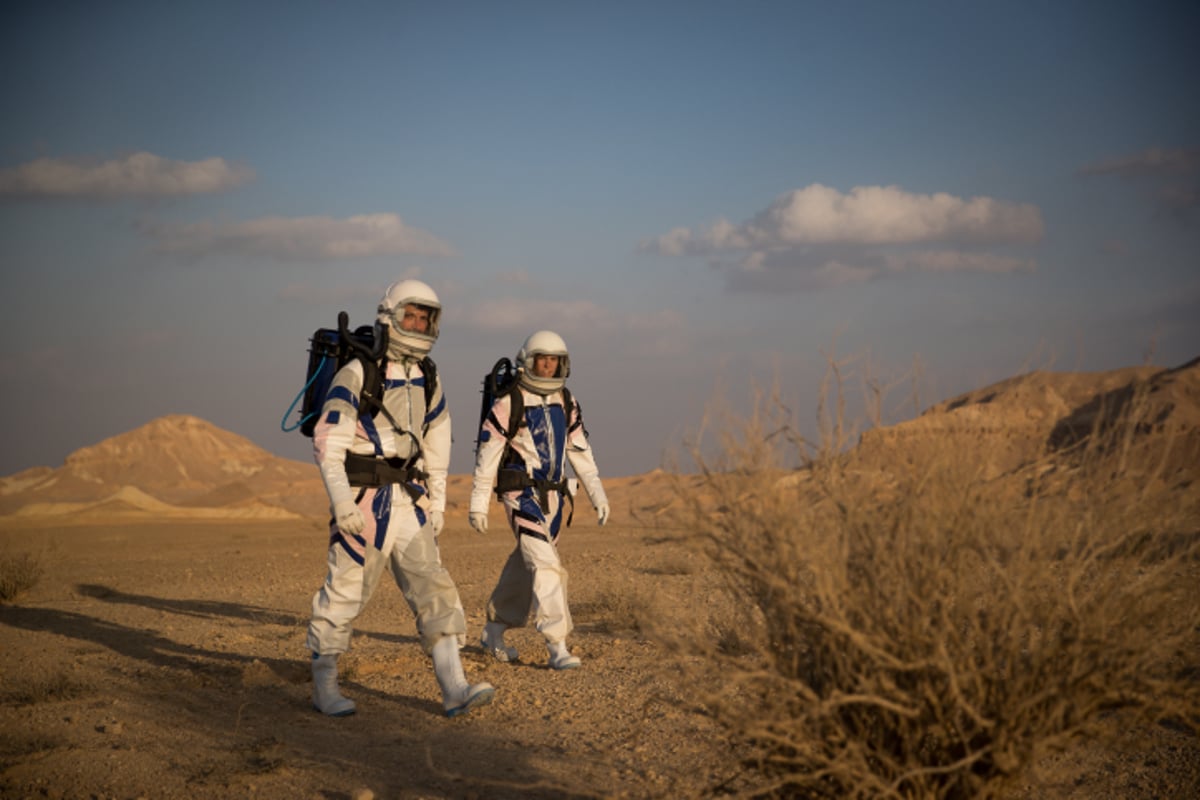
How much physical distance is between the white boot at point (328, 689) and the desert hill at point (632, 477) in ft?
10.4


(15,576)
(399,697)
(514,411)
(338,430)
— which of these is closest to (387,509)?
(338,430)

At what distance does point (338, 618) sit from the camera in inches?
256

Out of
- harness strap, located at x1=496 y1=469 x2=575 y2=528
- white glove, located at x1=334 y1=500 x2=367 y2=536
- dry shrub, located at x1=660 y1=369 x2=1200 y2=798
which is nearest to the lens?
dry shrub, located at x1=660 y1=369 x2=1200 y2=798

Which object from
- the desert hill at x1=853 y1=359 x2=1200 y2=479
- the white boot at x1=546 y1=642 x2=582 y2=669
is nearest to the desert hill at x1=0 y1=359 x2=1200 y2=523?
the desert hill at x1=853 y1=359 x2=1200 y2=479

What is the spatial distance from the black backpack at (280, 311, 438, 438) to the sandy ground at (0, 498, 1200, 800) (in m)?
2.05

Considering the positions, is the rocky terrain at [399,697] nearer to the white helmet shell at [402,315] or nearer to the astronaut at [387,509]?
the astronaut at [387,509]

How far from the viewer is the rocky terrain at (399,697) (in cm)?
421

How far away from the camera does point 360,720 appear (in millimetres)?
6555

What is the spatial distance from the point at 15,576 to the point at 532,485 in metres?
8.63

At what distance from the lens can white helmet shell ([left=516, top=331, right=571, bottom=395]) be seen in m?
Answer: 8.12

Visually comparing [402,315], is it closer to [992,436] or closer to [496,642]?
[496,642]

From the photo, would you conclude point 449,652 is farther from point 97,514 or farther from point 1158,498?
point 97,514

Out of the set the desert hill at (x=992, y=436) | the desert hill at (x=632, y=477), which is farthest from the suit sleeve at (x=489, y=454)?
the desert hill at (x=992, y=436)

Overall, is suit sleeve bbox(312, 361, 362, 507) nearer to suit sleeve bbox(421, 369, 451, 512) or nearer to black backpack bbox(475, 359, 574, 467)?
suit sleeve bbox(421, 369, 451, 512)
